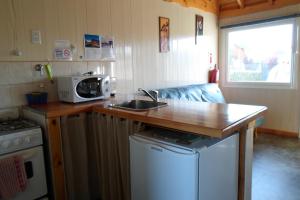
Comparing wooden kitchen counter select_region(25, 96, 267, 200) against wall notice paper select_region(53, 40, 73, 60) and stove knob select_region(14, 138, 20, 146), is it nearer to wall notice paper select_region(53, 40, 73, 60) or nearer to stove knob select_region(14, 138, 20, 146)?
stove knob select_region(14, 138, 20, 146)

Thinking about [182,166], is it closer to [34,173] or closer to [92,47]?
[34,173]

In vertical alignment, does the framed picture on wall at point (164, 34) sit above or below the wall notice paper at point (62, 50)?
above

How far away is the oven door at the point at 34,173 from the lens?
5.40 ft

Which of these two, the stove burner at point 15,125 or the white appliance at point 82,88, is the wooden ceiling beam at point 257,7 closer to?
the white appliance at point 82,88

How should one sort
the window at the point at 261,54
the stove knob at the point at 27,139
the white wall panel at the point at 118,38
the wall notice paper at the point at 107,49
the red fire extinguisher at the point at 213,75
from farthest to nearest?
the red fire extinguisher at the point at 213,75
the window at the point at 261,54
the wall notice paper at the point at 107,49
the white wall panel at the point at 118,38
the stove knob at the point at 27,139

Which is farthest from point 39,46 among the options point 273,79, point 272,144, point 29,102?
point 273,79

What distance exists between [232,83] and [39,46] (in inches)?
147

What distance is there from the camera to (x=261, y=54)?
4.27 m

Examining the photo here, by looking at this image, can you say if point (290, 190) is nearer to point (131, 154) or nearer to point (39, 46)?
point (131, 154)

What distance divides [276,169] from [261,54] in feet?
7.51

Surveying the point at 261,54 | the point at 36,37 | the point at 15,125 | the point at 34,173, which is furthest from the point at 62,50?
the point at 261,54

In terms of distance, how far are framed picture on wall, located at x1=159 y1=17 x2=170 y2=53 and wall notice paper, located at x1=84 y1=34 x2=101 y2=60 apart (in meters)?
1.12

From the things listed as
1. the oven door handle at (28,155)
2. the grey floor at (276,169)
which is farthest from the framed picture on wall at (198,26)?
the oven door handle at (28,155)

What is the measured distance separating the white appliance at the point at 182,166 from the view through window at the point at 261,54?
10.3 feet
